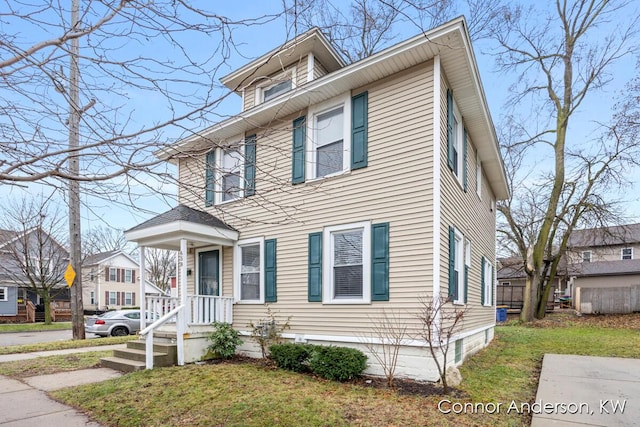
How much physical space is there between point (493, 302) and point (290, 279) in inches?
323

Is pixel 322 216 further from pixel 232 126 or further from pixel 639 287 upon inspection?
pixel 639 287

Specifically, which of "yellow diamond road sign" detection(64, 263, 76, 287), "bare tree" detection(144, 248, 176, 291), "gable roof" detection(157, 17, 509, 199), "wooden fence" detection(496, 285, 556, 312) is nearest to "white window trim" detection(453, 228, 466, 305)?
"gable roof" detection(157, 17, 509, 199)

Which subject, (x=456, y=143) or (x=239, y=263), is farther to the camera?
(x=239, y=263)

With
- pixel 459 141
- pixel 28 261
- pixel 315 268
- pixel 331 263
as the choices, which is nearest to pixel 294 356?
pixel 315 268

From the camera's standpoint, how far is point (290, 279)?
311 inches

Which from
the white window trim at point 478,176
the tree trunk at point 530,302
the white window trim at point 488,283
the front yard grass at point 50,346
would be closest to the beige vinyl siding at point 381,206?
the white window trim at point 478,176

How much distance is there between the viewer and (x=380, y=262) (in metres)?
6.66

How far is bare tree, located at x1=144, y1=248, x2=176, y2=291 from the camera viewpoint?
3134 cm

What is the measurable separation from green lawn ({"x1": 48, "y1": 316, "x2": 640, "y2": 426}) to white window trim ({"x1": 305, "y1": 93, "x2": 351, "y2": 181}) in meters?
3.84

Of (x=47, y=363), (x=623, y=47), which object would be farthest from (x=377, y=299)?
(x=623, y=47)

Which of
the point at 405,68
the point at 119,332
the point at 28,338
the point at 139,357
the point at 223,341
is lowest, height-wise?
the point at 28,338

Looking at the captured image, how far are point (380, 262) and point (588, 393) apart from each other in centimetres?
343

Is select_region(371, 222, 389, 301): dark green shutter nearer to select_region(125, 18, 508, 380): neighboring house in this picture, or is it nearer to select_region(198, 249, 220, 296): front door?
select_region(125, 18, 508, 380): neighboring house

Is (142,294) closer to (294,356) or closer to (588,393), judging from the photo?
(294,356)
